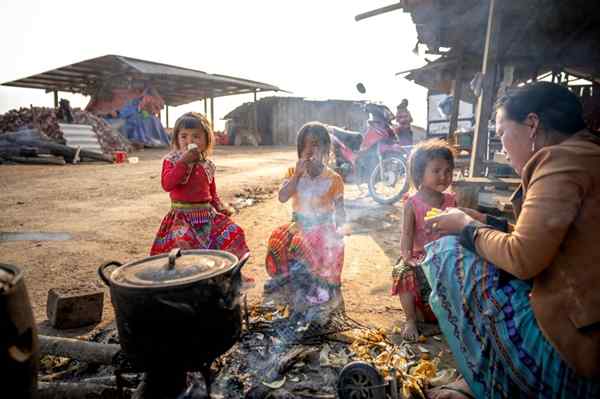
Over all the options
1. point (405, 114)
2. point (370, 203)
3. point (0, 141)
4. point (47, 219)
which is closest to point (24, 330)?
point (47, 219)

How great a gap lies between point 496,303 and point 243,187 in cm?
717

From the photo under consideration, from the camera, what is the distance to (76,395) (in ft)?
5.53

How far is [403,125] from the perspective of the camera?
916cm

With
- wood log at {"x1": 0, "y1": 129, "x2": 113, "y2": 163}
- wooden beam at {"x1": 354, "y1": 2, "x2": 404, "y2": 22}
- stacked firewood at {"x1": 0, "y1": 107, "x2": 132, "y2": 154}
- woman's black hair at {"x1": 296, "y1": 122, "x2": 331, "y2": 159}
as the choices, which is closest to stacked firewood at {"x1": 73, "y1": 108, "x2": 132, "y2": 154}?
stacked firewood at {"x1": 0, "y1": 107, "x2": 132, "y2": 154}

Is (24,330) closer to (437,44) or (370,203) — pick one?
(370,203)

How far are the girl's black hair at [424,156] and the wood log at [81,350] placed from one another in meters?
2.25

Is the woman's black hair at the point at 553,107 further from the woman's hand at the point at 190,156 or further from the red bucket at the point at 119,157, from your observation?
the red bucket at the point at 119,157

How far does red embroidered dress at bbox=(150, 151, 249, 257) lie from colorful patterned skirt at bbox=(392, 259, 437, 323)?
1.27 metres

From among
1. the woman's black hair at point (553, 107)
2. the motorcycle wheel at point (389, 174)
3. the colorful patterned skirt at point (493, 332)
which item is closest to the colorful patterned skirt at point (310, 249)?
the colorful patterned skirt at point (493, 332)

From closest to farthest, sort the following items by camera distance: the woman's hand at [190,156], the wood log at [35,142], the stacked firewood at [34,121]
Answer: the woman's hand at [190,156] → the wood log at [35,142] → the stacked firewood at [34,121]

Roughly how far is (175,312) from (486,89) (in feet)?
15.7

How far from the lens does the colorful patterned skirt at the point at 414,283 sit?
2.68 meters

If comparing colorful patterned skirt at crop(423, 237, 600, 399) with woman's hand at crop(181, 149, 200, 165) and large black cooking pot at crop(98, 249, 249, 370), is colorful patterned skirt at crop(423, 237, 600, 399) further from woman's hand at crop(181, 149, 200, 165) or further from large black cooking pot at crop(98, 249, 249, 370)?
woman's hand at crop(181, 149, 200, 165)

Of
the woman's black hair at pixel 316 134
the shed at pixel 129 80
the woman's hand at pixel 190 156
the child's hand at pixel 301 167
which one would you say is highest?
the shed at pixel 129 80
